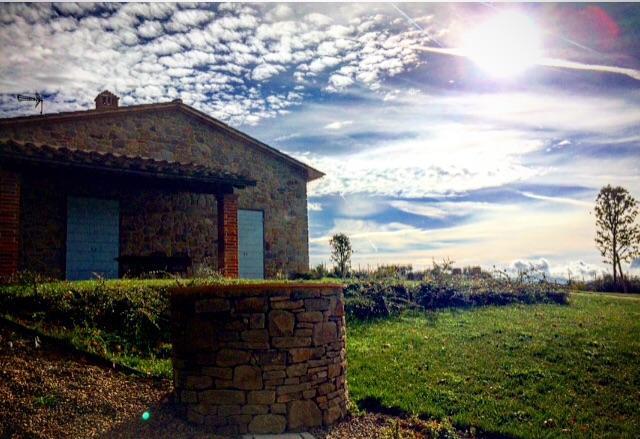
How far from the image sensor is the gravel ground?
5566 mm

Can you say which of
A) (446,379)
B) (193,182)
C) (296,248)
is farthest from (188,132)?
(446,379)

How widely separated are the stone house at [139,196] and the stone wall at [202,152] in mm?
31

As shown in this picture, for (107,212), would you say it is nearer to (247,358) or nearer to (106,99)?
(106,99)

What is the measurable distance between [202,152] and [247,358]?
11873 mm

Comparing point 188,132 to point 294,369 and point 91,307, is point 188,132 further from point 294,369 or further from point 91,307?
point 294,369

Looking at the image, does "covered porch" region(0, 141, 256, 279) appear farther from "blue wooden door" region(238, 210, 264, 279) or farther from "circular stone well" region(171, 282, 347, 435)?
"circular stone well" region(171, 282, 347, 435)

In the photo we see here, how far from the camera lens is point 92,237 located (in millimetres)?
14109

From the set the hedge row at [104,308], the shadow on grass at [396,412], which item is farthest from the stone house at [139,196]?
the shadow on grass at [396,412]

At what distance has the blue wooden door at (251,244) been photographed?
1717 cm

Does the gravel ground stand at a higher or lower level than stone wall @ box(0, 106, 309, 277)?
lower

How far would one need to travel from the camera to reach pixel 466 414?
7.01 metres

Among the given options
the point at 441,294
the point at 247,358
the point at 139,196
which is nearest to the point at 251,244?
the point at 139,196

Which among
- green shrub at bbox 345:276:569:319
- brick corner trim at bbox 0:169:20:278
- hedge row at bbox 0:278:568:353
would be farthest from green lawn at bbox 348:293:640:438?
brick corner trim at bbox 0:169:20:278

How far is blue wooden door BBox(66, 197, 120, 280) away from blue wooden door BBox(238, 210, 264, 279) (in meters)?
3.95
